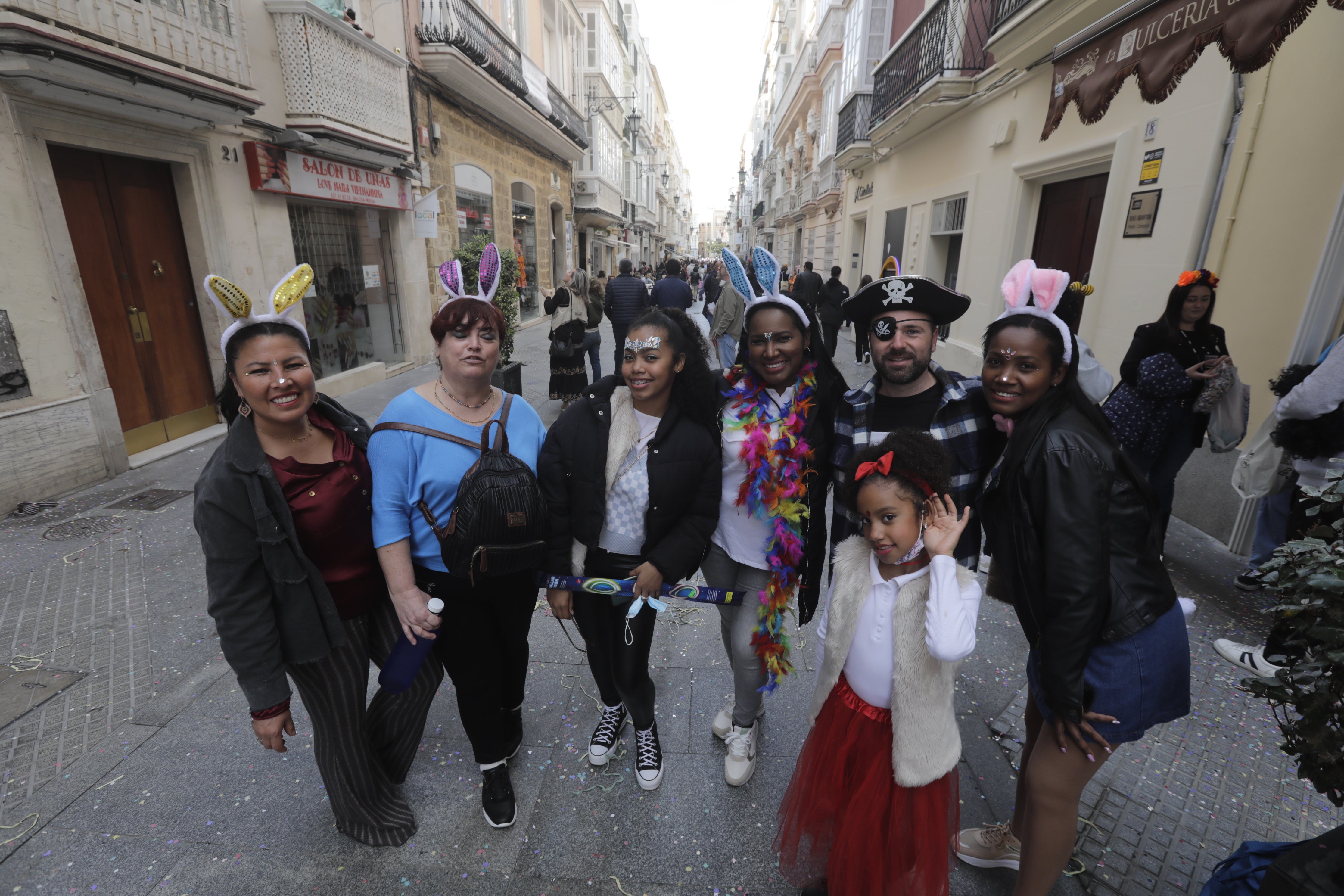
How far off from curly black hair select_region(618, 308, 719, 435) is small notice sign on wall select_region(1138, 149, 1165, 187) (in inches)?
208

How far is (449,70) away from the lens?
10352mm

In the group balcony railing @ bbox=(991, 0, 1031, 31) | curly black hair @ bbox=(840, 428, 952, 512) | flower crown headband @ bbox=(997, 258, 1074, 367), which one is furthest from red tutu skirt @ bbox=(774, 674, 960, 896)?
balcony railing @ bbox=(991, 0, 1031, 31)

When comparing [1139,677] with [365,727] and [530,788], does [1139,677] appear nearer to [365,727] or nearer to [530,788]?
[530,788]

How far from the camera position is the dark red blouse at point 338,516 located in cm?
178

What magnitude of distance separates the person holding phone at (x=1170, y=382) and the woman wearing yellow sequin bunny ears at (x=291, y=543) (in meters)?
4.27

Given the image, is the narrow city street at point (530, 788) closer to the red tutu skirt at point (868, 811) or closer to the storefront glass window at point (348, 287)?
the red tutu skirt at point (868, 811)

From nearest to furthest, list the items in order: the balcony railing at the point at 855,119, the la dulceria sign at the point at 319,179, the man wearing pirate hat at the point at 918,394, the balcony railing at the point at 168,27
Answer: the man wearing pirate hat at the point at 918,394, the balcony railing at the point at 168,27, the la dulceria sign at the point at 319,179, the balcony railing at the point at 855,119

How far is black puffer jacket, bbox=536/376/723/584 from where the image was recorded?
2102 mm

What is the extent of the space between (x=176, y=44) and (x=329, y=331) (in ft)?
13.3

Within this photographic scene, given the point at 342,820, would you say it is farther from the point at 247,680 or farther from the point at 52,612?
the point at 52,612

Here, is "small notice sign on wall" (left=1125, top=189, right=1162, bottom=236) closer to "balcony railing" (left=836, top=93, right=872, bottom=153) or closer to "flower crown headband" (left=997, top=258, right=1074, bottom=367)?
"flower crown headband" (left=997, top=258, right=1074, bottom=367)

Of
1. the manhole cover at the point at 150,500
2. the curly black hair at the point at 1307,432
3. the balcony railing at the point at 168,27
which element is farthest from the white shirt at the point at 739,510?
the balcony railing at the point at 168,27

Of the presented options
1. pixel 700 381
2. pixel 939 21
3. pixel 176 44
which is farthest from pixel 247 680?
pixel 939 21

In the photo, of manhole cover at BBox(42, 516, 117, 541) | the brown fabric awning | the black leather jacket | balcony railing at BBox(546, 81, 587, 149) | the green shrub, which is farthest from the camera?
balcony railing at BBox(546, 81, 587, 149)
